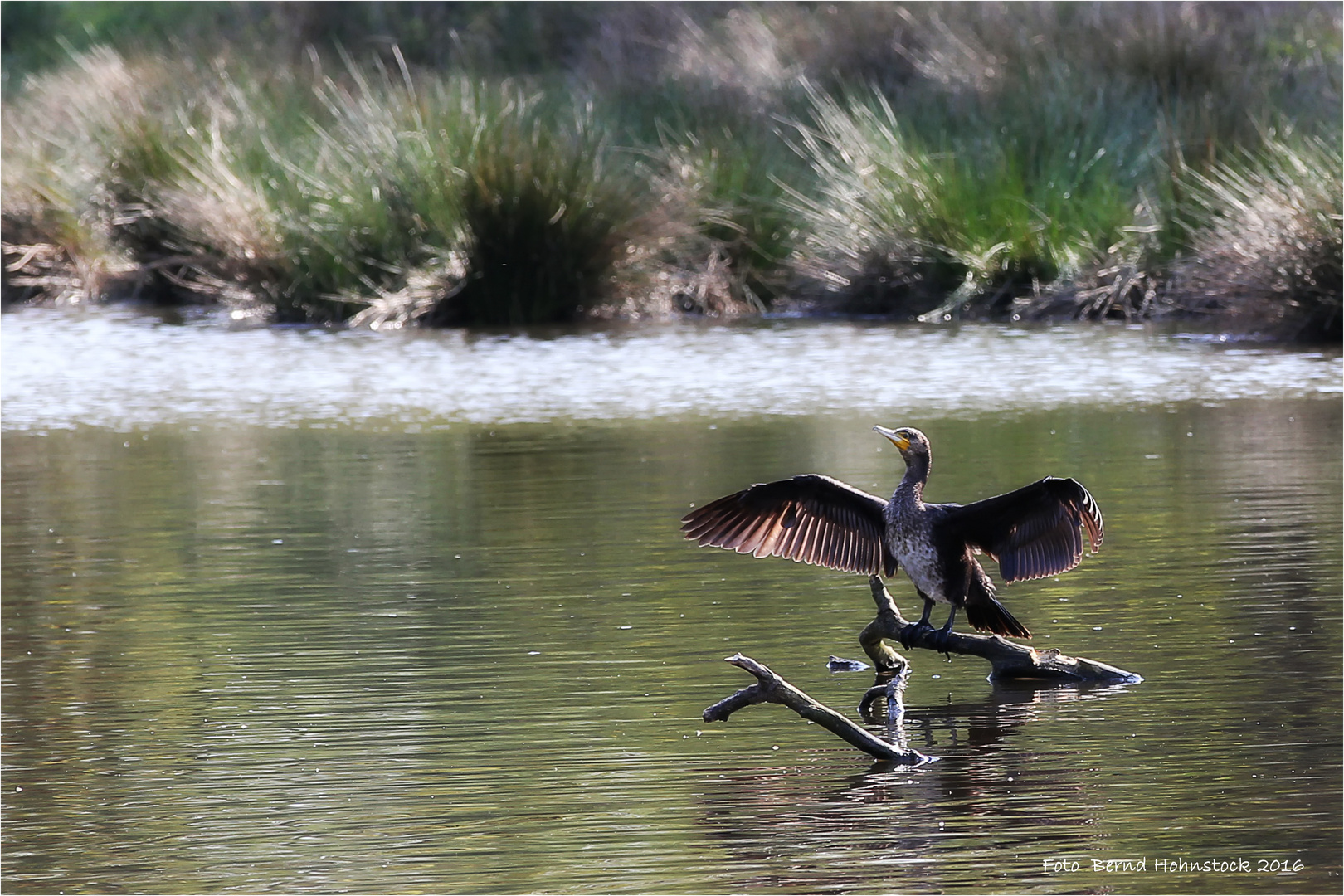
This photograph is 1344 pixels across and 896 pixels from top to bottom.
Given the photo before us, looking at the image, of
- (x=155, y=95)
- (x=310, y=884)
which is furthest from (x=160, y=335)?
(x=310, y=884)

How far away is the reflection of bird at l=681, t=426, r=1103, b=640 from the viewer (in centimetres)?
681

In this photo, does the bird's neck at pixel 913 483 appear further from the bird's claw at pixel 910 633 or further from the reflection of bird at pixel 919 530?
the bird's claw at pixel 910 633

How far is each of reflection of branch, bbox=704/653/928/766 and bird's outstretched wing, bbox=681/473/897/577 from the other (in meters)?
0.99

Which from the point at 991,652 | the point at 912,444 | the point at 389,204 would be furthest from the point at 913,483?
the point at 389,204

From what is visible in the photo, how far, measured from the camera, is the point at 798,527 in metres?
7.27

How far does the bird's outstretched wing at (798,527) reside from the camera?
7195 mm

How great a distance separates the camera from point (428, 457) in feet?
44.3

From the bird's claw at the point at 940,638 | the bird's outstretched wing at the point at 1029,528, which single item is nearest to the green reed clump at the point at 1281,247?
the bird's outstretched wing at the point at 1029,528

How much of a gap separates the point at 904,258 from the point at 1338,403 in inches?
297

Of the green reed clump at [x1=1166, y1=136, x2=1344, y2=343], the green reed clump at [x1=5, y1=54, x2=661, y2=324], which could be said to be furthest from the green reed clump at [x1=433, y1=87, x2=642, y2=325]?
the green reed clump at [x1=1166, y1=136, x2=1344, y2=343]

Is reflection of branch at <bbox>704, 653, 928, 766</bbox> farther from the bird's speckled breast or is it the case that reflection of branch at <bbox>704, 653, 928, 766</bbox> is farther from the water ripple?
the water ripple

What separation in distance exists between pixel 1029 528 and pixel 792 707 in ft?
4.14

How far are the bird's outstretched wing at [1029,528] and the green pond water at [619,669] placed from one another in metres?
0.49

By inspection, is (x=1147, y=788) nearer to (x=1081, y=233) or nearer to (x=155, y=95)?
(x=1081, y=233)
